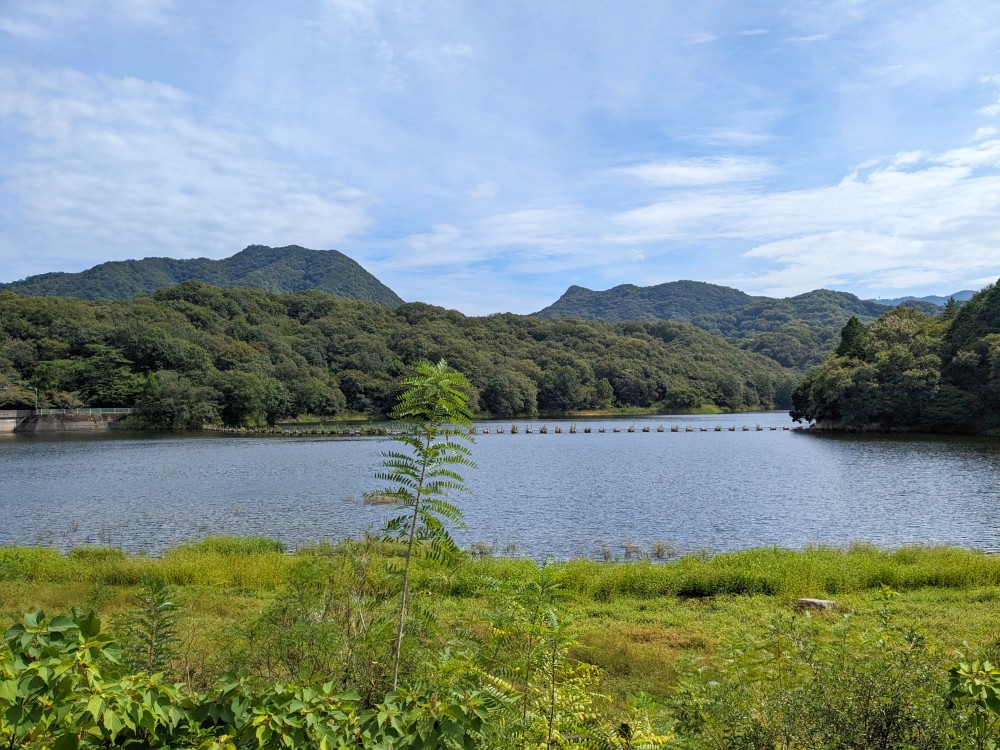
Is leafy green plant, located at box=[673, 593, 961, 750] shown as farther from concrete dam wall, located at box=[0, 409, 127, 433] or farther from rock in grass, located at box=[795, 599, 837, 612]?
concrete dam wall, located at box=[0, 409, 127, 433]

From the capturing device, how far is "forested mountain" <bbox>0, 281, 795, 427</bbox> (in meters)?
93.7

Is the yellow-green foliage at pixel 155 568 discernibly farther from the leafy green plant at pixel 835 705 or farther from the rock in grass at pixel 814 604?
the leafy green plant at pixel 835 705

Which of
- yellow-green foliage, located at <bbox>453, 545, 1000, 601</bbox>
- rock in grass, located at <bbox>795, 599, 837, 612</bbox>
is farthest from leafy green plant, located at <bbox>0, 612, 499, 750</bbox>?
rock in grass, located at <bbox>795, 599, 837, 612</bbox>

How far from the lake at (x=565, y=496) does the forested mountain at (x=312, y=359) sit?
1794 cm

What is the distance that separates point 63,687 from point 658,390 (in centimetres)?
15747

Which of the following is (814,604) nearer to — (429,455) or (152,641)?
(429,455)

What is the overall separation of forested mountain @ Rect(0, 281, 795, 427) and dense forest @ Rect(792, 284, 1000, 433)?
51.1 m

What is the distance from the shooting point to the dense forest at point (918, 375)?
65.2 meters

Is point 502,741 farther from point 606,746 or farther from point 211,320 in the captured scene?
point 211,320

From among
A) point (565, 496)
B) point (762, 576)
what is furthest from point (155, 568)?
point (565, 496)

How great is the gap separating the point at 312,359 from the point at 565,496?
105 m

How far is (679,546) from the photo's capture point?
71.5 ft

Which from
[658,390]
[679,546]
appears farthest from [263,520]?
[658,390]

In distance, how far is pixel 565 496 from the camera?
1334 inches
